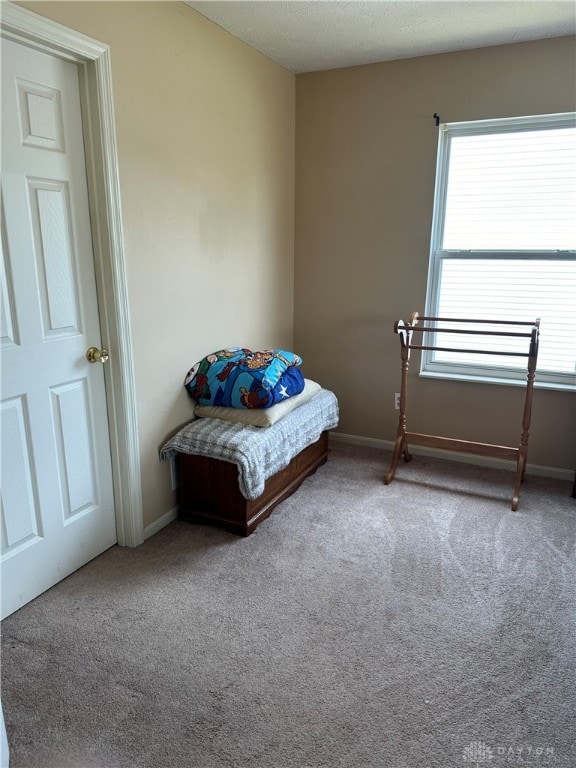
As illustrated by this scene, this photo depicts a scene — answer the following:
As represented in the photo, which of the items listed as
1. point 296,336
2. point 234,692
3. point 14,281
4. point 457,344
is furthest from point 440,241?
point 234,692

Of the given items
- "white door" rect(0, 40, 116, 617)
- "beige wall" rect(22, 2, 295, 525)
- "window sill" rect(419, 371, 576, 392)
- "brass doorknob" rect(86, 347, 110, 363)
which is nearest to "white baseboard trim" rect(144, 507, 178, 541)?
"beige wall" rect(22, 2, 295, 525)

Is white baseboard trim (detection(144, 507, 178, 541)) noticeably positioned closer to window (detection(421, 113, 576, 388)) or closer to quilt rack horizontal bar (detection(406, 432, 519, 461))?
quilt rack horizontal bar (detection(406, 432, 519, 461))

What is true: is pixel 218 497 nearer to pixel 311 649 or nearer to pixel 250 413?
pixel 250 413

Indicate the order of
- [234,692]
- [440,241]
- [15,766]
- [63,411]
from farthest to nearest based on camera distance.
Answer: [440,241]
[63,411]
[234,692]
[15,766]

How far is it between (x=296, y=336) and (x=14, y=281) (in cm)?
230

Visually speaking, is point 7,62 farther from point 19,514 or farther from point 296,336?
point 296,336

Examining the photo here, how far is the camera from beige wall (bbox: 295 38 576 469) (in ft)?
10.0

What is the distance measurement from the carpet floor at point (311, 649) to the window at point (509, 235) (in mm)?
1096

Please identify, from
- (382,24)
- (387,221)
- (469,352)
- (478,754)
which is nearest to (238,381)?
(469,352)

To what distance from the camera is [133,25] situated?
2.21m

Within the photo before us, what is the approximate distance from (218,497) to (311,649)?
37.6 inches

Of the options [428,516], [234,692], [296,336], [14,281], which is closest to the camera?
[234,692]

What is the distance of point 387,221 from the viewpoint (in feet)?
11.4

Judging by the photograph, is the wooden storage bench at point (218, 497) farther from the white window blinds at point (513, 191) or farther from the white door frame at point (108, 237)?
the white window blinds at point (513, 191)
